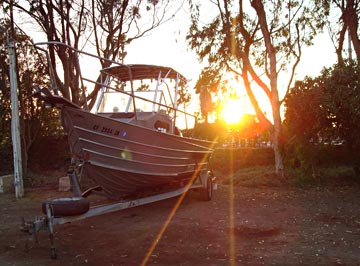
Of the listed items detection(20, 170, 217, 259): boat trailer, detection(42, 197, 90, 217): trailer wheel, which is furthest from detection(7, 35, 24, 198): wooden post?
detection(42, 197, 90, 217): trailer wheel

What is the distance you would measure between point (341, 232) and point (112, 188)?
4.06m

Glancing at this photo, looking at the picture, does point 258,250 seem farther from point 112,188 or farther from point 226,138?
point 226,138

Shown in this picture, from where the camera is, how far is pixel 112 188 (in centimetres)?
749

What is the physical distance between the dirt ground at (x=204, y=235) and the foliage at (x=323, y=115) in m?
2.73

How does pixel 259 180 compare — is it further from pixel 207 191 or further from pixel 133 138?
pixel 133 138

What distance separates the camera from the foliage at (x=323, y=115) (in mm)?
11664

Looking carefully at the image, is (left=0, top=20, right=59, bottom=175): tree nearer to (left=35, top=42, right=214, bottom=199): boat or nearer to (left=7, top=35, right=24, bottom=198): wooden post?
(left=7, top=35, right=24, bottom=198): wooden post

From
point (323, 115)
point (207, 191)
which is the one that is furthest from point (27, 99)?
point (323, 115)

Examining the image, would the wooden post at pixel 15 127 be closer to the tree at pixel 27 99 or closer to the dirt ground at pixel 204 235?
the dirt ground at pixel 204 235

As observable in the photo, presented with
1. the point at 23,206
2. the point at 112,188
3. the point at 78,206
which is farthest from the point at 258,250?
the point at 23,206

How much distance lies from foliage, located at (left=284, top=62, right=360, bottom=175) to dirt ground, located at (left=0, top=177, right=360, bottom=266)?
273 cm

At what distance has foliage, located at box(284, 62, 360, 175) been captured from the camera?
11664 mm

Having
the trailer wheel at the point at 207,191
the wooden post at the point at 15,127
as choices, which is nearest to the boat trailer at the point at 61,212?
the trailer wheel at the point at 207,191

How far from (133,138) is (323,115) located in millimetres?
7132
